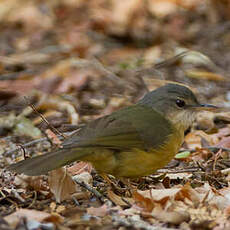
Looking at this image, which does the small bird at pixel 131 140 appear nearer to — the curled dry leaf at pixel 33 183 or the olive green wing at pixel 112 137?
the olive green wing at pixel 112 137

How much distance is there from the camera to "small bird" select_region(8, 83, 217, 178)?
4.12 m

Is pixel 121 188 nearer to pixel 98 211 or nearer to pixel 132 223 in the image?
pixel 98 211

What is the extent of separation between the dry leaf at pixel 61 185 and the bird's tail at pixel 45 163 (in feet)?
0.73

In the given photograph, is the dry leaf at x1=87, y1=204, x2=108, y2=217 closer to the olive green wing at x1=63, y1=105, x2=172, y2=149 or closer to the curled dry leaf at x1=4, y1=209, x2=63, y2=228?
the curled dry leaf at x1=4, y1=209, x2=63, y2=228

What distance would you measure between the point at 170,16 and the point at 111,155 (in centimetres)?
667

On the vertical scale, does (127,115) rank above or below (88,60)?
above

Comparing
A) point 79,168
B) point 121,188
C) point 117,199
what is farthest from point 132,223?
point 79,168

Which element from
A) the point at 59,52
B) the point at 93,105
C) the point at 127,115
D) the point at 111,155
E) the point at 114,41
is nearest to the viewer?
the point at 111,155

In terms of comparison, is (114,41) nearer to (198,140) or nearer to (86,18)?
(86,18)

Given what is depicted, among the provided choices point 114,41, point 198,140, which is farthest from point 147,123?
point 114,41

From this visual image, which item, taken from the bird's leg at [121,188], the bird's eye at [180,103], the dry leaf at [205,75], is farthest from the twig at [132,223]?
the dry leaf at [205,75]

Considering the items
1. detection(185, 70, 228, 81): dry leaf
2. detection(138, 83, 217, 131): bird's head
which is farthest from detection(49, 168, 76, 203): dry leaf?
detection(185, 70, 228, 81): dry leaf

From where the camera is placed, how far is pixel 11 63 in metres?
8.55

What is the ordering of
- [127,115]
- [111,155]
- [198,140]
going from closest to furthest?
[111,155] < [127,115] < [198,140]
